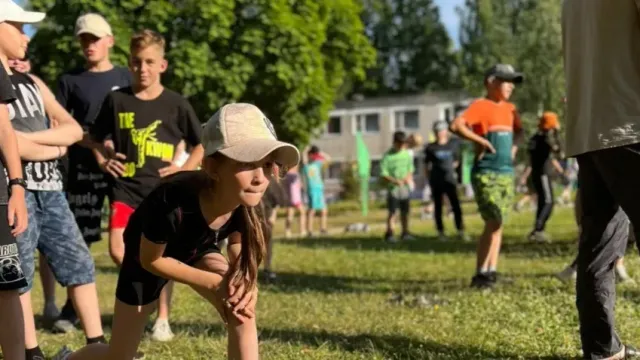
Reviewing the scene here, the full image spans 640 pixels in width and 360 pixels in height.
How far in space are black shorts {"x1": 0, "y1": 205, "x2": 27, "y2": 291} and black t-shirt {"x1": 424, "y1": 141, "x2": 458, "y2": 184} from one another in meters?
11.0

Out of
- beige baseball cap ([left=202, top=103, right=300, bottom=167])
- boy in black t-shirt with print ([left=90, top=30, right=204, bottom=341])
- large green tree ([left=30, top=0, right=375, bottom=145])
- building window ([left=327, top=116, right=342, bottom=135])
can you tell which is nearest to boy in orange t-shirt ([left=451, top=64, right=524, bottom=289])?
boy in black t-shirt with print ([left=90, top=30, right=204, bottom=341])

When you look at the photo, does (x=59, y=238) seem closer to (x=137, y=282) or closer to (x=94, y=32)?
(x=137, y=282)

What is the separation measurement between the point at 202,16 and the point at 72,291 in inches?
812

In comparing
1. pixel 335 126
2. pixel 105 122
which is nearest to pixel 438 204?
pixel 105 122

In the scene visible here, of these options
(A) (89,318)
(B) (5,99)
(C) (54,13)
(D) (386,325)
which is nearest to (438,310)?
(D) (386,325)

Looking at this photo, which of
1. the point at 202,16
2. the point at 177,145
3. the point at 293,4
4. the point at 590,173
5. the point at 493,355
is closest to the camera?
the point at 590,173

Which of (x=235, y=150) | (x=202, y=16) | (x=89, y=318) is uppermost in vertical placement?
(x=202, y=16)

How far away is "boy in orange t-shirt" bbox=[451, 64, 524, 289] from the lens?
700cm

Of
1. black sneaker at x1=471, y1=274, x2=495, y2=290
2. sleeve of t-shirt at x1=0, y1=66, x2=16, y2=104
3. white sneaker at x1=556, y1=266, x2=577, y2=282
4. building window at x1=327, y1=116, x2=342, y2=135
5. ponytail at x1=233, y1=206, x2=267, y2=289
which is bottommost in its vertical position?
building window at x1=327, y1=116, x2=342, y2=135

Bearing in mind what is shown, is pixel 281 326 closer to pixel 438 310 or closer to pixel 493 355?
pixel 438 310

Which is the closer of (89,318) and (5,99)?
(5,99)

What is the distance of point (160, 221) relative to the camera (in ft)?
10.2

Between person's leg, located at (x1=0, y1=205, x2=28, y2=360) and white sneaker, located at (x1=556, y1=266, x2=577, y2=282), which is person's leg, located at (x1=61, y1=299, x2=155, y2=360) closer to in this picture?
person's leg, located at (x1=0, y1=205, x2=28, y2=360)

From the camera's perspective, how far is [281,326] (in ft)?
18.1
